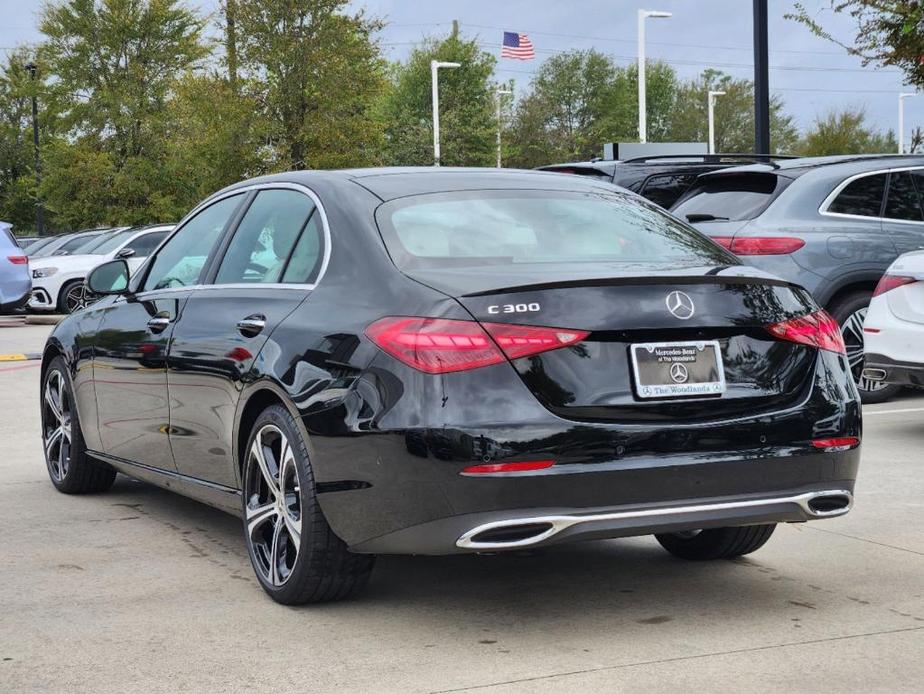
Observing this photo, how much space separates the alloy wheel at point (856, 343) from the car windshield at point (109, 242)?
15961 mm

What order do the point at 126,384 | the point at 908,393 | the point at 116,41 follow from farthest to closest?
the point at 116,41 < the point at 908,393 < the point at 126,384

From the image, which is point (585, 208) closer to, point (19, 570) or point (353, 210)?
point (353, 210)

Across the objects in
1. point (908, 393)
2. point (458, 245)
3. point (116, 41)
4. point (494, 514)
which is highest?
point (116, 41)

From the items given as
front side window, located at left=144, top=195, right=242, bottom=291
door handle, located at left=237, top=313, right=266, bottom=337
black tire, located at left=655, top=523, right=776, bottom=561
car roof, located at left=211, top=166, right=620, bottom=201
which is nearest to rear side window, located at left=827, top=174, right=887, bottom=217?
car roof, located at left=211, top=166, right=620, bottom=201

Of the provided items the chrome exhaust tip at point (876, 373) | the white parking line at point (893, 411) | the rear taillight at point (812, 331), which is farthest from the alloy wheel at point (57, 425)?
the white parking line at point (893, 411)

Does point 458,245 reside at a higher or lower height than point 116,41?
A: lower

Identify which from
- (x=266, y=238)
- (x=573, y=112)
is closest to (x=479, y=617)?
(x=266, y=238)

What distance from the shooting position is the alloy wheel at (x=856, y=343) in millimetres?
10859

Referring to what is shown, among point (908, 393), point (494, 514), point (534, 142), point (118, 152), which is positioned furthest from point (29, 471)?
point (534, 142)

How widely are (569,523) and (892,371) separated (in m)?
5.43

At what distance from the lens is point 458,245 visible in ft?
16.4

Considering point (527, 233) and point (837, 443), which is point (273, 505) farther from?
point (837, 443)

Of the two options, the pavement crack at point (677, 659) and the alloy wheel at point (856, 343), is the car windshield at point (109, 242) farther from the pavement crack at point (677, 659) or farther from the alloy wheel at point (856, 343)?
the pavement crack at point (677, 659)

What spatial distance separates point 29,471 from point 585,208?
4395mm
